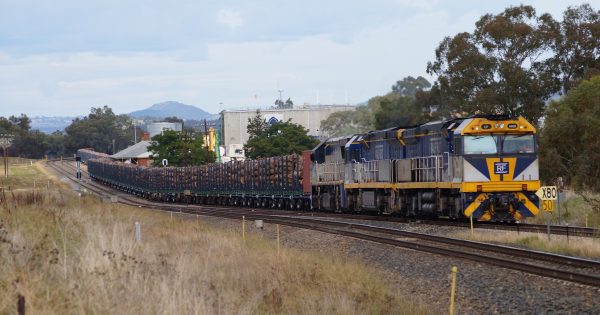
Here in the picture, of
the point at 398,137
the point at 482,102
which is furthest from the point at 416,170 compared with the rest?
the point at 482,102

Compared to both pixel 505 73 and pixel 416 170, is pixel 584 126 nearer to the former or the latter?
pixel 505 73

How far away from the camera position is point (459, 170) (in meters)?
26.0

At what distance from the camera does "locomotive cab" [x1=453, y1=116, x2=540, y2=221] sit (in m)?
25.7

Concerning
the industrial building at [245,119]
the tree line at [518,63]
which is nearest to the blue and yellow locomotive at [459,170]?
the tree line at [518,63]

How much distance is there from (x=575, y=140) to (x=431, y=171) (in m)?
23.9

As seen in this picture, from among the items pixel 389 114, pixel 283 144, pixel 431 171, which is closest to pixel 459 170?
pixel 431 171

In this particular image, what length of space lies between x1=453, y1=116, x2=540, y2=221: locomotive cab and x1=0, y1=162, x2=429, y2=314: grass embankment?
328 inches

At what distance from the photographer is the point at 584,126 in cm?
4691

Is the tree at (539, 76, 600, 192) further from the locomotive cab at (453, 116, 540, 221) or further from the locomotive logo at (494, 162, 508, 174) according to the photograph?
the locomotive logo at (494, 162, 508, 174)

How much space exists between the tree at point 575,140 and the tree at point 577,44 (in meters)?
12.9

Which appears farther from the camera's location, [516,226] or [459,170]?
[459,170]

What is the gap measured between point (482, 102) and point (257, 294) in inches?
1999

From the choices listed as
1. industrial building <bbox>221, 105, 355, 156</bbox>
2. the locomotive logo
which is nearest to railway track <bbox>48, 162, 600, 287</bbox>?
the locomotive logo

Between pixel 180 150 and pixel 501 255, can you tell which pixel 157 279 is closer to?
pixel 501 255
